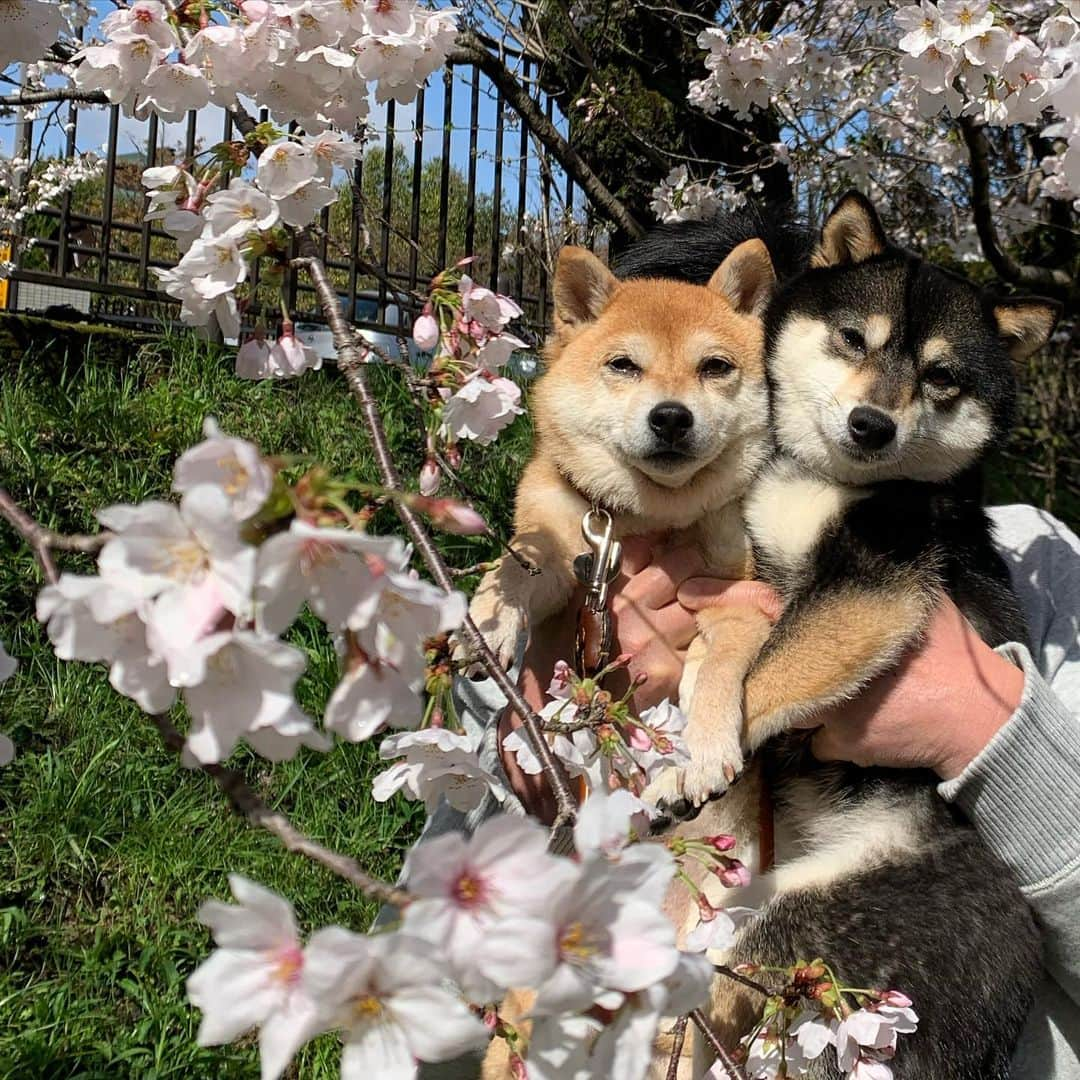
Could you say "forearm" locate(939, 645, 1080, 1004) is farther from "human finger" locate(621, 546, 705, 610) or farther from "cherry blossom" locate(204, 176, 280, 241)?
"cherry blossom" locate(204, 176, 280, 241)

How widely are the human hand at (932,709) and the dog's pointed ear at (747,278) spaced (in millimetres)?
893

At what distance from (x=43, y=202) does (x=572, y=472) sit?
366cm

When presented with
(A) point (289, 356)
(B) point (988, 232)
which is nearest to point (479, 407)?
(A) point (289, 356)

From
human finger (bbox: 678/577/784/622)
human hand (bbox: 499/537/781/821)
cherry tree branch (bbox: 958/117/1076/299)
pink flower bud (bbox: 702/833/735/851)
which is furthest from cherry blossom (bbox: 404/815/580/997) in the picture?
cherry tree branch (bbox: 958/117/1076/299)

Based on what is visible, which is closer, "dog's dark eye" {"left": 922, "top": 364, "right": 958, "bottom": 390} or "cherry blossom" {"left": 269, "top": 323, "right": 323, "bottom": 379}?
"cherry blossom" {"left": 269, "top": 323, "right": 323, "bottom": 379}

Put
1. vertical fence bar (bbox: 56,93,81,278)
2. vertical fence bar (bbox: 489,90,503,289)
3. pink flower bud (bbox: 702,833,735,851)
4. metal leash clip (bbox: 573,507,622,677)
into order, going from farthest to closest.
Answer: vertical fence bar (bbox: 489,90,503,289)
vertical fence bar (bbox: 56,93,81,278)
metal leash clip (bbox: 573,507,622,677)
pink flower bud (bbox: 702,833,735,851)

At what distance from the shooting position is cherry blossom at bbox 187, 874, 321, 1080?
0.55 meters

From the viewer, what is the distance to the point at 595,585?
5.93 ft

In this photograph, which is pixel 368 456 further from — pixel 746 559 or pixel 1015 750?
pixel 1015 750

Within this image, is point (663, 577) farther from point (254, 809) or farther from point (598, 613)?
point (254, 809)

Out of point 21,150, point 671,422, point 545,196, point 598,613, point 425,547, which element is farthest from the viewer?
point 545,196

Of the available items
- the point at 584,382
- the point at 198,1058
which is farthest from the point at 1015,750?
the point at 198,1058

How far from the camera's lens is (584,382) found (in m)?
2.27

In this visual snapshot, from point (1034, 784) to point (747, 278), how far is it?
50.6 inches
